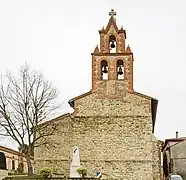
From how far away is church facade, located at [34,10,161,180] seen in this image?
34.9m

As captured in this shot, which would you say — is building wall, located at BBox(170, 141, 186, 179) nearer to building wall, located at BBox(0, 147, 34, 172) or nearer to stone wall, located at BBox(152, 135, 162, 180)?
stone wall, located at BBox(152, 135, 162, 180)

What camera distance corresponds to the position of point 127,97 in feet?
118

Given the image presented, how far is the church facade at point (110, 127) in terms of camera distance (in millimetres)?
34938

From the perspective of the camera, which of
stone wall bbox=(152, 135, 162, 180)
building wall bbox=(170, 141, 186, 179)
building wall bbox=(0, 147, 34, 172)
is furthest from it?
building wall bbox=(0, 147, 34, 172)

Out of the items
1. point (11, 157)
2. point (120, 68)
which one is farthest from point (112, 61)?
point (11, 157)

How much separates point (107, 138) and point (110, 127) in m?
0.86

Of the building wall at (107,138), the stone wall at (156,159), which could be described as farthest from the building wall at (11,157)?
the stone wall at (156,159)

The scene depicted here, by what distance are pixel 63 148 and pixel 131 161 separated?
17.8 ft

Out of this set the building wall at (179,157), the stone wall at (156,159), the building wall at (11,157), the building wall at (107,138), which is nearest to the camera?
the building wall at (179,157)

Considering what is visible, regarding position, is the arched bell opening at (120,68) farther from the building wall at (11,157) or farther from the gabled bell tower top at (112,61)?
the building wall at (11,157)

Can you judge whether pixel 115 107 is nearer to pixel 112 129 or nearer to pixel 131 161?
pixel 112 129

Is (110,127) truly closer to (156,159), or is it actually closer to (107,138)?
(107,138)

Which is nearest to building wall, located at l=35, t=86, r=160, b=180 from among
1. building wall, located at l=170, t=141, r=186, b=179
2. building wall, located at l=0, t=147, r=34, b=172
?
building wall, located at l=170, t=141, r=186, b=179

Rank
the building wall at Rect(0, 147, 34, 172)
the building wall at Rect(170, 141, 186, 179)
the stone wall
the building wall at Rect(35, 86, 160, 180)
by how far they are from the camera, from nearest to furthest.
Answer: the building wall at Rect(170, 141, 186, 179) < the building wall at Rect(35, 86, 160, 180) < the stone wall < the building wall at Rect(0, 147, 34, 172)
